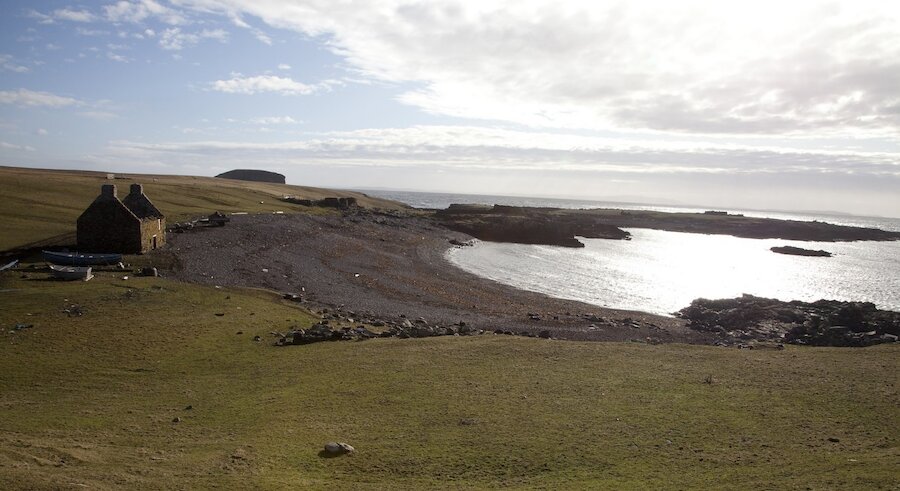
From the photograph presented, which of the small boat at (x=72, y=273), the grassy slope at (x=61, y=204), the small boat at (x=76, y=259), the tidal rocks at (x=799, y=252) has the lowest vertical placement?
the small boat at (x=72, y=273)

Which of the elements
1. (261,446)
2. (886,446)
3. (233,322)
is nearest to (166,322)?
(233,322)

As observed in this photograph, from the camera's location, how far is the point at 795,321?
140 ft

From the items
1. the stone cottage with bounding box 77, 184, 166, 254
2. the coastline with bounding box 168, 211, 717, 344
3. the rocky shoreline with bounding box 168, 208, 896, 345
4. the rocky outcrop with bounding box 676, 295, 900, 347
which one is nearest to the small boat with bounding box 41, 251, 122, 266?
the stone cottage with bounding box 77, 184, 166, 254

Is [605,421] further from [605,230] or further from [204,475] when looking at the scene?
[605,230]

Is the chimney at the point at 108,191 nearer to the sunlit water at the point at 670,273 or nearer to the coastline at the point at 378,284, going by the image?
the coastline at the point at 378,284

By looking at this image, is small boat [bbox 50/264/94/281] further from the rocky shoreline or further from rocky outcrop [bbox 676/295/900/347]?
rocky outcrop [bbox 676/295/900/347]

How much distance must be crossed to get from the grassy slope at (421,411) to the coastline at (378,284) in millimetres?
9328

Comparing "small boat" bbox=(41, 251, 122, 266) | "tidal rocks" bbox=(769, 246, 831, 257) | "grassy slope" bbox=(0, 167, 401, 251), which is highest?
"grassy slope" bbox=(0, 167, 401, 251)

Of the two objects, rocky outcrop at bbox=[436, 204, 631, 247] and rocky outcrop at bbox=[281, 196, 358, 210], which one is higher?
rocky outcrop at bbox=[281, 196, 358, 210]

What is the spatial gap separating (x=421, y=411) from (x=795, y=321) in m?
35.6

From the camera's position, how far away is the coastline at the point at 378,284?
123ft

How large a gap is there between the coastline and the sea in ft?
21.2

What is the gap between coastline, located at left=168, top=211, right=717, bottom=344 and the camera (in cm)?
3756

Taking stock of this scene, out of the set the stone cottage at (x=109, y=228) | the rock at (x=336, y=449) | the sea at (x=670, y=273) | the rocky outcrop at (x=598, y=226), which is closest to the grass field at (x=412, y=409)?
the rock at (x=336, y=449)
